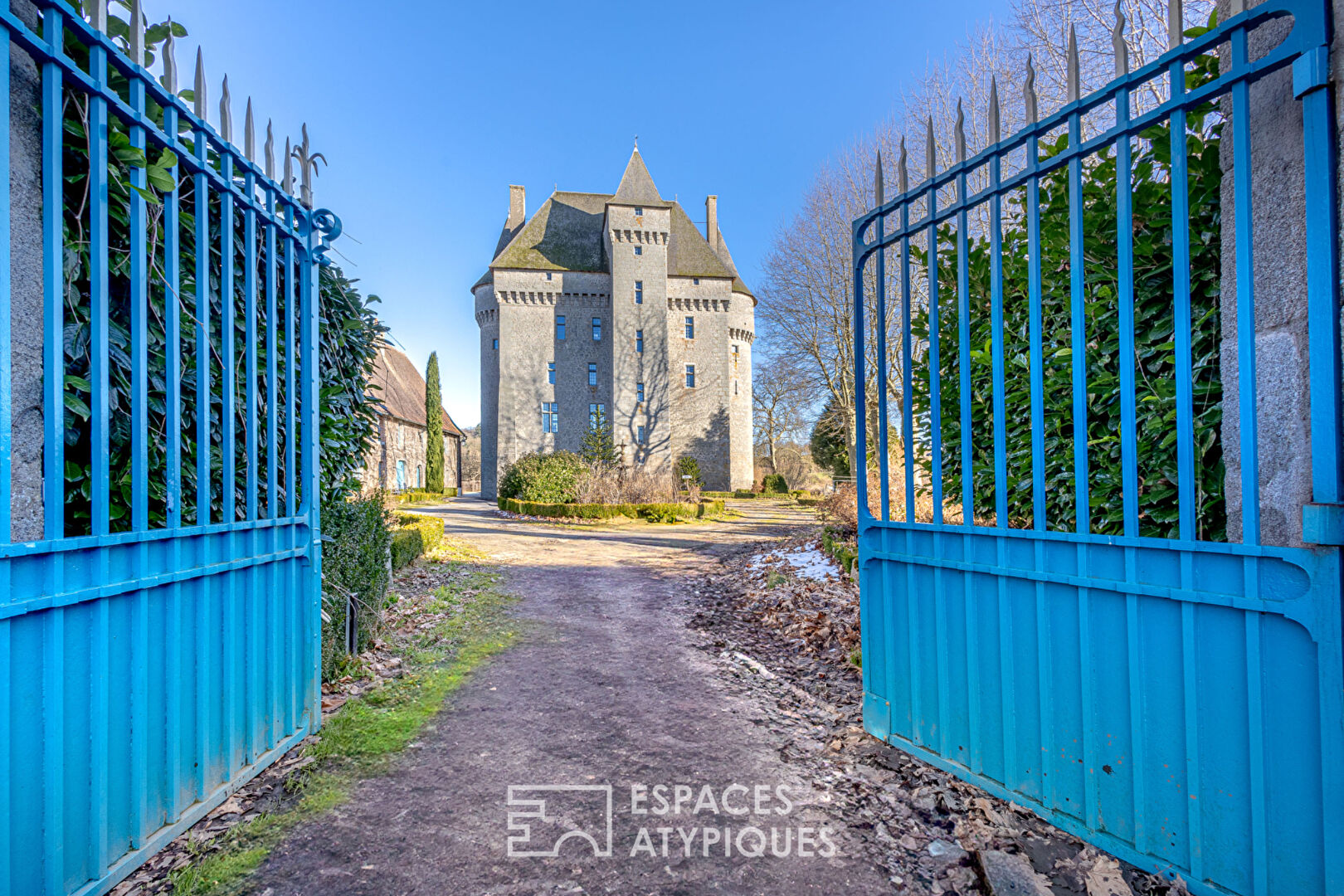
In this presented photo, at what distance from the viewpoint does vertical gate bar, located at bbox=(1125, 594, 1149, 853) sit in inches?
87.3

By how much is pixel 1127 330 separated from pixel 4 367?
3.52 m

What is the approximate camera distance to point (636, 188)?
2966 centimetres

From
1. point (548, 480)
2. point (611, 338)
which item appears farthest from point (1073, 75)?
point (611, 338)

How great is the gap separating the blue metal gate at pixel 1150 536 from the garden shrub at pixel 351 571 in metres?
3.59

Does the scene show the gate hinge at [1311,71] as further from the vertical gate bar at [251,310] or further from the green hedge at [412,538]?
the green hedge at [412,538]

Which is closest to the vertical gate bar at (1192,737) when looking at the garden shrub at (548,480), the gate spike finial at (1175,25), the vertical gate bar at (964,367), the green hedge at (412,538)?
the vertical gate bar at (964,367)

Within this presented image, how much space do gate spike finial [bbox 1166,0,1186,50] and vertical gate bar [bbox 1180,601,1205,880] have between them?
1864 millimetres

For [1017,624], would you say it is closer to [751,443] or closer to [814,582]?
[814,582]

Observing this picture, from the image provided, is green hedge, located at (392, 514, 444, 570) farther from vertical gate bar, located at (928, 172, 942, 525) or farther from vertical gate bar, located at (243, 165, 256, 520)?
vertical gate bar, located at (928, 172, 942, 525)

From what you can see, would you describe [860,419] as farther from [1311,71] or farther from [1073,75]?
[1311,71]

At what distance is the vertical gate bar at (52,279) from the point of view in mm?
1958

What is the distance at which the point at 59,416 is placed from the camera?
6.56ft

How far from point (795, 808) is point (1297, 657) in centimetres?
185
